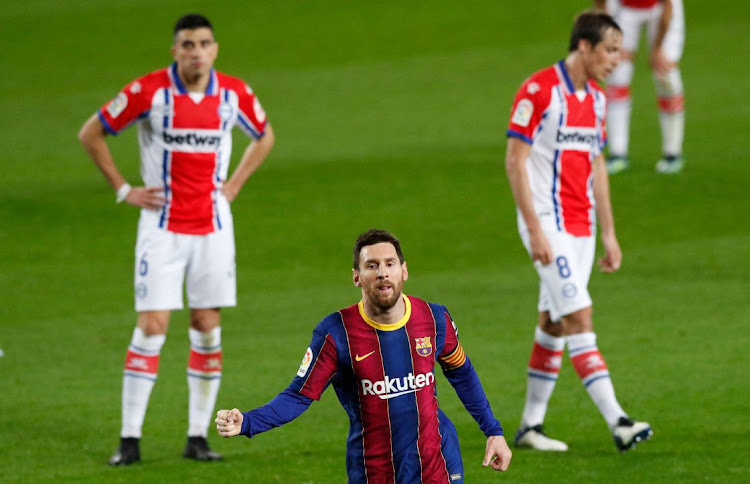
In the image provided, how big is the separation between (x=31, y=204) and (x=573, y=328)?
9066mm

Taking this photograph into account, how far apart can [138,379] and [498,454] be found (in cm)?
299

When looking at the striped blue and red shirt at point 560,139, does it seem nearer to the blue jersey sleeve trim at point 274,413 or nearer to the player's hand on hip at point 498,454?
the player's hand on hip at point 498,454

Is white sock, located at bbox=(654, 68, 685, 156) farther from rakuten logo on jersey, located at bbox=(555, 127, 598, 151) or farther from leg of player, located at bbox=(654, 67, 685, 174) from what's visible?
rakuten logo on jersey, located at bbox=(555, 127, 598, 151)

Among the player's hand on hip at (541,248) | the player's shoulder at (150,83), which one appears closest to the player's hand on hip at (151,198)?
the player's shoulder at (150,83)

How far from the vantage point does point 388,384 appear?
5637mm

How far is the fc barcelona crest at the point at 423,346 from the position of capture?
5645 mm

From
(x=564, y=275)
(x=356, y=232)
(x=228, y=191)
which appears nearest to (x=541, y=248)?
(x=564, y=275)

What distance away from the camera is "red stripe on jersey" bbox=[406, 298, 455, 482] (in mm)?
5648

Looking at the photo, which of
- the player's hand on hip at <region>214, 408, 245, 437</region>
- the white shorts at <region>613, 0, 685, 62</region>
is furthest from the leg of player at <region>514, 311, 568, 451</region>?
the white shorts at <region>613, 0, 685, 62</region>

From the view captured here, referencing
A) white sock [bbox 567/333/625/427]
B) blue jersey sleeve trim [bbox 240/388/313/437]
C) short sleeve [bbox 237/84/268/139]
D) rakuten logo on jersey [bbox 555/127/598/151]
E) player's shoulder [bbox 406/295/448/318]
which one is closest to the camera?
blue jersey sleeve trim [bbox 240/388/313/437]

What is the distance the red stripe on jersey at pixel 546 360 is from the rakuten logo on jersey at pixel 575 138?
1.18 meters

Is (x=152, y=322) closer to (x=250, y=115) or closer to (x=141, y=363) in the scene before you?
(x=141, y=363)

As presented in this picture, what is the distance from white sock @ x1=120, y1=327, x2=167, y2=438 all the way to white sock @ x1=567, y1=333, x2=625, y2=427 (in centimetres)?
233

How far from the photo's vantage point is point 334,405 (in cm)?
918
